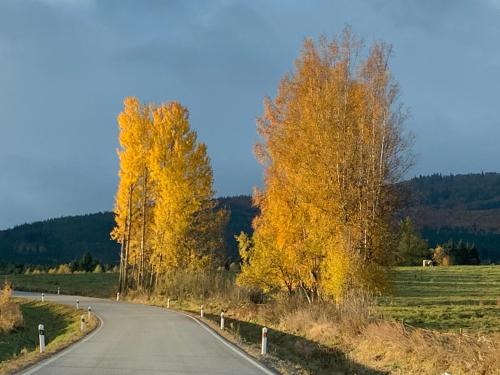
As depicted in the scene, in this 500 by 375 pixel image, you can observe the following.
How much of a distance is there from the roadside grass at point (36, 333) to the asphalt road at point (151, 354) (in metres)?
0.60

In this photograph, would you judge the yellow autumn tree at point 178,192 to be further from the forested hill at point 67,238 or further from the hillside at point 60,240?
the hillside at point 60,240

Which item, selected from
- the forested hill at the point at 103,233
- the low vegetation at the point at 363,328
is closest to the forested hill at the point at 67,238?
the forested hill at the point at 103,233

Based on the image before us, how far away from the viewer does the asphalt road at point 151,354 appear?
42.0 ft

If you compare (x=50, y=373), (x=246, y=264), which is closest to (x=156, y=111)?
(x=246, y=264)

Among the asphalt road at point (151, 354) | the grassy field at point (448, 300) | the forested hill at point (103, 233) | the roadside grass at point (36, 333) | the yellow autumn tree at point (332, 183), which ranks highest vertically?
the forested hill at point (103, 233)

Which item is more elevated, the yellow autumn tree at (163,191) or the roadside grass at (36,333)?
the yellow autumn tree at (163,191)

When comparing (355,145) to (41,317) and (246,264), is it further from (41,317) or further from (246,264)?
(41,317)

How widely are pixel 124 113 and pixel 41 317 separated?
16790 mm

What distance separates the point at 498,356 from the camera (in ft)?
40.1

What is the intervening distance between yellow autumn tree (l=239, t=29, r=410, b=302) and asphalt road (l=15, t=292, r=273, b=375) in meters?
4.91

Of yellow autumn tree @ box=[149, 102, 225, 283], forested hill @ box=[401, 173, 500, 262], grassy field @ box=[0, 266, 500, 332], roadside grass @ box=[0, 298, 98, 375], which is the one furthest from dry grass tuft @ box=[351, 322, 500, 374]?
forested hill @ box=[401, 173, 500, 262]

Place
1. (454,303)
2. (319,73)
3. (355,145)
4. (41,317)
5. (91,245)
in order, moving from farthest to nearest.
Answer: (91,245)
(41,317)
(454,303)
(319,73)
(355,145)

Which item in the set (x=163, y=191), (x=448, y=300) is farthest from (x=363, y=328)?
(x=163, y=191)

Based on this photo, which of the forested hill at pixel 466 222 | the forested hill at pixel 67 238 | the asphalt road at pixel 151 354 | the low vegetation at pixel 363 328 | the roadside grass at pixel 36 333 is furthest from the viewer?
the forested hill at pixel 466 222
